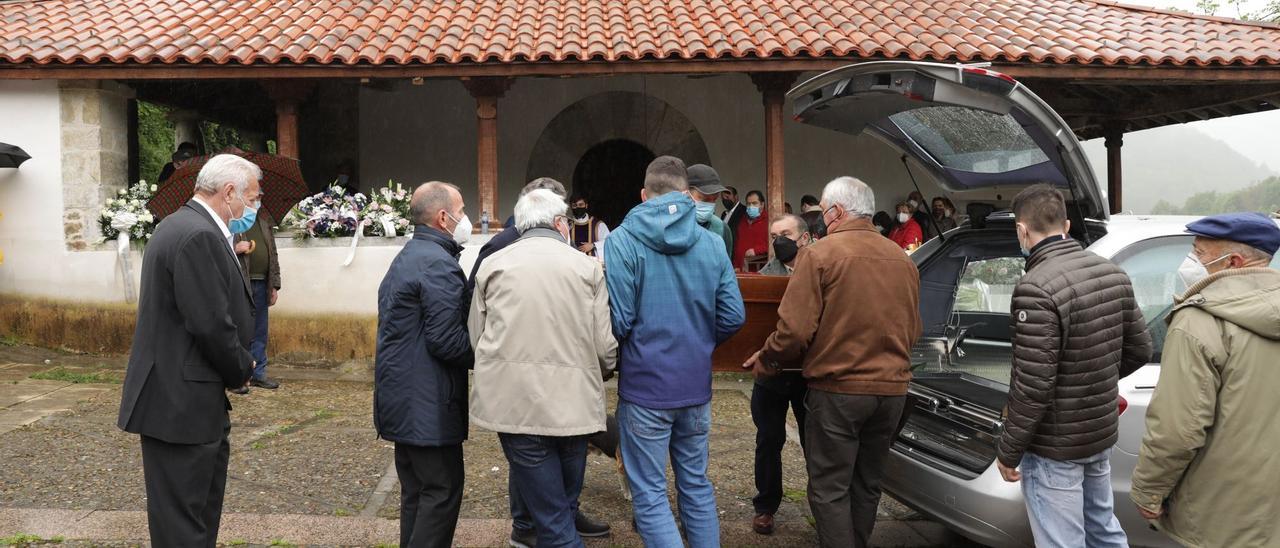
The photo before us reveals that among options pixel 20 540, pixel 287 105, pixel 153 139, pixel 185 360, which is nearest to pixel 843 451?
pixel 185 360

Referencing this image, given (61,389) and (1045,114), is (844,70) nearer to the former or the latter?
(1045,114)

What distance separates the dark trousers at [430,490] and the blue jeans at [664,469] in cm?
66

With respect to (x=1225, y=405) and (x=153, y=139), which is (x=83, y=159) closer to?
(x=1225, y=405)

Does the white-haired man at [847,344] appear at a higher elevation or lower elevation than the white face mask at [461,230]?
lower

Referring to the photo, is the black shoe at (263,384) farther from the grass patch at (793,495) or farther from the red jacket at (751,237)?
the red jacket at (751,237)

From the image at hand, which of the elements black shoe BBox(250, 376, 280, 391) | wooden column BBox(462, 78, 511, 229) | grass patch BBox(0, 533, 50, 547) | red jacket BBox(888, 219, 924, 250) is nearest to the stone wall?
black shoe BBox(250, 376, 280, 391)

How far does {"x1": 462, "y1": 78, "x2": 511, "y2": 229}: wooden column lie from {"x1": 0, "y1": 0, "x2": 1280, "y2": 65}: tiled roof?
0.40 metres

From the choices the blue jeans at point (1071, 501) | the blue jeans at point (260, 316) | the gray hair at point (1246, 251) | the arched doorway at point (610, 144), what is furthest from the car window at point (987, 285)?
the arched doorway at point (610, 144)

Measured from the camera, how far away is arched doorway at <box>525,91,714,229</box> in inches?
455

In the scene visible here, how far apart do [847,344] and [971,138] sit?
3.92 ft

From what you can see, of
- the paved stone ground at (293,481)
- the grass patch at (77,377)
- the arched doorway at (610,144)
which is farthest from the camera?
the arched doorway at (610,144)

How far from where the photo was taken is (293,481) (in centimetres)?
488

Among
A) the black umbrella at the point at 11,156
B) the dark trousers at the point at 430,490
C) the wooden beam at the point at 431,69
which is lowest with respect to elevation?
the dark trousers at the point at 430,490

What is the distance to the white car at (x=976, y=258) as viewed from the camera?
333 centimetres
